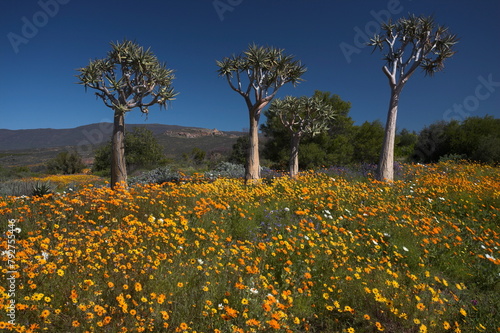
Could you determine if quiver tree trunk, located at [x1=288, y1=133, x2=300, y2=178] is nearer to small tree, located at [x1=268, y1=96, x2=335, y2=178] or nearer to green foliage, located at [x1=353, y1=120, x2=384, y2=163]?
small tree, located at [x1=268, y1=96, x2=335, y2=178]

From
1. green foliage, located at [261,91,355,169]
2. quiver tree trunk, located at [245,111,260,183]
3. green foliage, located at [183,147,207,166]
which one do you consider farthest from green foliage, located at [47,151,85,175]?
quiver tree trunk, located at [245,111,260,183]

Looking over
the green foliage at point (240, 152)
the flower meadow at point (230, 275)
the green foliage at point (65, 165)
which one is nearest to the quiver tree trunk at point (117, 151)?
the flower meadow at point (230, 275)

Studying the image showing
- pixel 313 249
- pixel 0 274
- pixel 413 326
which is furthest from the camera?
pixel 313 249

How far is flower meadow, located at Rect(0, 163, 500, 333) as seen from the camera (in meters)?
2.52

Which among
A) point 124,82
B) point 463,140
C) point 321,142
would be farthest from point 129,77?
point 463,140

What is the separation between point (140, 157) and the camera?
86.7 ft

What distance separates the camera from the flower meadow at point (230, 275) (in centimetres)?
252

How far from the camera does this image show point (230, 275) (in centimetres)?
340

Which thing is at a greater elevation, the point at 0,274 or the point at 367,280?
the point at 0,274

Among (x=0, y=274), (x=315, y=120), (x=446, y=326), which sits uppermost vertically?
(x=315, y=120)

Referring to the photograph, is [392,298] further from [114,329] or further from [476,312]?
[114,329]

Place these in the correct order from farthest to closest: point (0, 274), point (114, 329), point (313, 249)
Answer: point (313, 249)
point (0, 274)
point (114, 329)

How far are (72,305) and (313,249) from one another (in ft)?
10.6

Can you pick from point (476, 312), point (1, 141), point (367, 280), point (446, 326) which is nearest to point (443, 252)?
point (476, 312)
